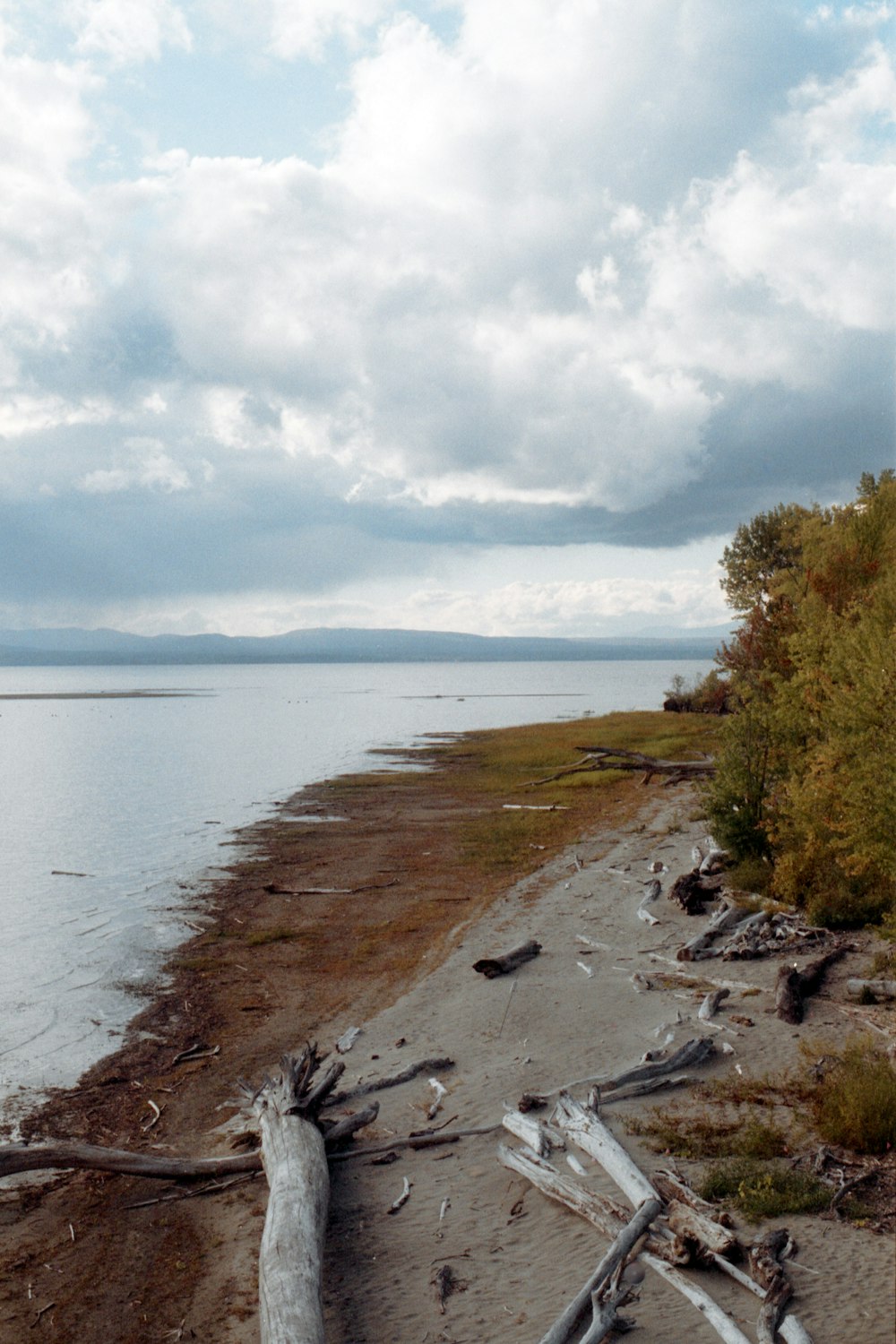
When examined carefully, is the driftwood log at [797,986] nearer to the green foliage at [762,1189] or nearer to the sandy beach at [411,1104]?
the sandy beach at [411,1104]

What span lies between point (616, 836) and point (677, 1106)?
62.1 feet

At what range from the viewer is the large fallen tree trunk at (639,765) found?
136ft

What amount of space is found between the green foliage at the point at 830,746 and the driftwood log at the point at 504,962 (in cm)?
507

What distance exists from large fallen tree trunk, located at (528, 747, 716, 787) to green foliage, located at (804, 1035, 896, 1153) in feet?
87.4

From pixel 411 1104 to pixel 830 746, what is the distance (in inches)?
363

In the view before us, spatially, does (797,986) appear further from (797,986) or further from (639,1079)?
(639,1079)

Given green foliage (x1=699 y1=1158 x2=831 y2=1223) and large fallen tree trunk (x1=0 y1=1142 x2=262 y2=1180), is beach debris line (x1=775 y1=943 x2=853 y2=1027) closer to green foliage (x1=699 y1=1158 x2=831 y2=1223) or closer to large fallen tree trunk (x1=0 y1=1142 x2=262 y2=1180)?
green foliage (x1=699 y1=1158 x2=831 y2=1223)

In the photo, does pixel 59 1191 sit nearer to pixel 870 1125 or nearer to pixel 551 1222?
pixel 551 1222

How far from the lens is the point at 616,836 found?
1160 inches

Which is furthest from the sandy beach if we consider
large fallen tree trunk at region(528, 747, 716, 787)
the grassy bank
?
large fallen tree trunk at region(528, 747, 716, 787)

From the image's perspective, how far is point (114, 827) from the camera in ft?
124

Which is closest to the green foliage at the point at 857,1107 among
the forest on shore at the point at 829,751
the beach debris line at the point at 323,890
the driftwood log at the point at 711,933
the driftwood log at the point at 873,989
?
the driftwood log at the point at 873,989

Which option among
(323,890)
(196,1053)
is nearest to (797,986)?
(196,1053)

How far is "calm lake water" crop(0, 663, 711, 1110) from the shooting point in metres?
17.2
